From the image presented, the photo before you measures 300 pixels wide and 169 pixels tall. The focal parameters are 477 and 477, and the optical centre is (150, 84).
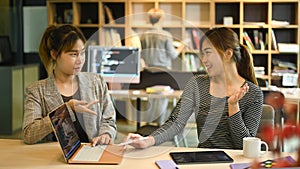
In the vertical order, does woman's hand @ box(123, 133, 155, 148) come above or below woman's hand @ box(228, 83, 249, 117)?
below

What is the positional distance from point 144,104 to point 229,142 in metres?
2.75

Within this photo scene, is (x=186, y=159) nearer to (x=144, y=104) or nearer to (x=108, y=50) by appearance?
(x=108, y=50)

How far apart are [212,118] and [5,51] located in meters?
4.15

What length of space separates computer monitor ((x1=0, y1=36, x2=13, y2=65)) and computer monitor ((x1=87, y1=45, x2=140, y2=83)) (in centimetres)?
196

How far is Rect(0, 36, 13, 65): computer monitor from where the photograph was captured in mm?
5836

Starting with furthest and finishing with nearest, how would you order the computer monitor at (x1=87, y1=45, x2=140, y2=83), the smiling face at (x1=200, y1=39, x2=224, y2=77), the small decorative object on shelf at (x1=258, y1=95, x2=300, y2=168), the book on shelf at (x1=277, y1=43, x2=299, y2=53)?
the book on shelf at (x1=277, y1=43, x2=299, y2=53) → the computer monitor at (x1=87, y1=45, x2=140, y2=83) → the smiling face at (x1=200, y1=39, x2=224, y2=77) → the small decorative object on shelf at (x1=258, y1=95, x2=300, y2=168)

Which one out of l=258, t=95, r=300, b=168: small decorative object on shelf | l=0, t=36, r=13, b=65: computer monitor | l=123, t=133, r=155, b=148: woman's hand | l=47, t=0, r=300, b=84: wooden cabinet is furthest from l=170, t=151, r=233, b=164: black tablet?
l=0, t=36, r=13, b=65: computer monitor

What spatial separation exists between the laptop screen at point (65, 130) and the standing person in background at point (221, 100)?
0.36m

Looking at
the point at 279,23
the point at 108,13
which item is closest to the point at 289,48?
the point at 279,23

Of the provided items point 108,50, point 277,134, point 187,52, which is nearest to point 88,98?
point 277,134

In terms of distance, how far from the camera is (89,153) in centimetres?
201

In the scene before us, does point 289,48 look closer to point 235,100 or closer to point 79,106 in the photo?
point 235,100

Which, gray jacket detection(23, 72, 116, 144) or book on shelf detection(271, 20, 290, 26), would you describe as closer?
gray jacket detection(23, 72, 116, 144)

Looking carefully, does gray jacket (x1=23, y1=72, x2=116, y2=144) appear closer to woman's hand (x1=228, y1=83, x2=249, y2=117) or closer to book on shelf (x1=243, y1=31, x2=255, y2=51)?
woman's hand (x1=228, y1=83, x2=249, y2=117)
